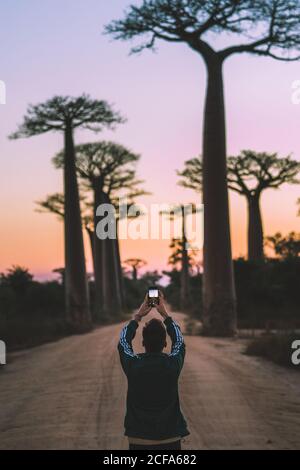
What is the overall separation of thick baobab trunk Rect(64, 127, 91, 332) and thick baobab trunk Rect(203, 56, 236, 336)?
628 centimetres

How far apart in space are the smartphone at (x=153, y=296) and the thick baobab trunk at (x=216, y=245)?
15.6 meters

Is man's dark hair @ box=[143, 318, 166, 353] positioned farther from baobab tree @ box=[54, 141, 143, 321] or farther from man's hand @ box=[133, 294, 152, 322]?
baobab tree @ box=[54, 141, 143, 321]

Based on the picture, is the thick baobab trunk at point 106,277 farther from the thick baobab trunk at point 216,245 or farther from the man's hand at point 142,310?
the man's hand at point 142,310

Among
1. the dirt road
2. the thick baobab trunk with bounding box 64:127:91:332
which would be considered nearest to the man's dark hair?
the dirt road

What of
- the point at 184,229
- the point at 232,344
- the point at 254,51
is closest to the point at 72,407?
the point at 232,344

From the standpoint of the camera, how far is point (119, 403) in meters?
8.28

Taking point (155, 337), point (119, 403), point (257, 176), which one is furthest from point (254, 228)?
point (155, 337)

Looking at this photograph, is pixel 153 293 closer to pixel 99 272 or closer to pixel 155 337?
pixel 155 337

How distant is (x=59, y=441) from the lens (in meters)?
6.43

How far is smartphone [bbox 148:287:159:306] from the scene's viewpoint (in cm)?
446

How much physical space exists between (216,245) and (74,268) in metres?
7.33

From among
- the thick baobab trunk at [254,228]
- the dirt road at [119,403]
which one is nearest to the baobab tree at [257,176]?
the thick baobab trunk at [254,228]

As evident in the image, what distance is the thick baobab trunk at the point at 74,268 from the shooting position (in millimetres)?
25906
